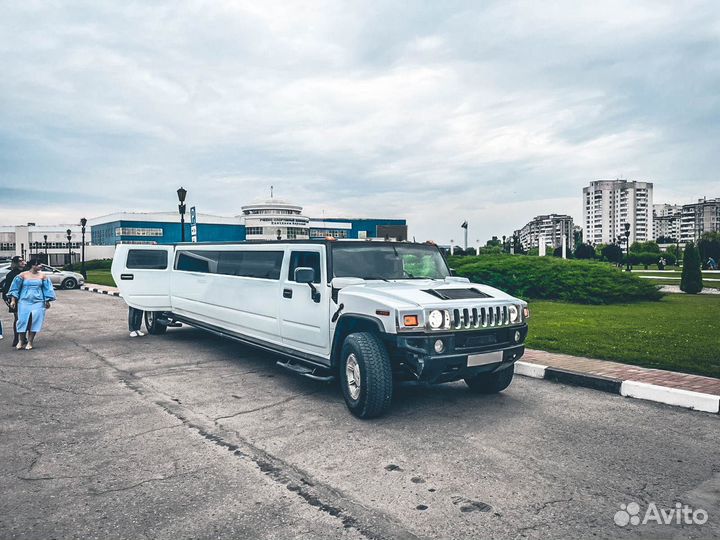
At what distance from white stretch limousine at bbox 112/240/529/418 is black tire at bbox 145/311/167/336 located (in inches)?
111

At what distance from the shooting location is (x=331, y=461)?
14.0 feet

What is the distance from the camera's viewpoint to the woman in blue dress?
9602 millimetres

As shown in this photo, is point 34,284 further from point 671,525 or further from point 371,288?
point 671,525

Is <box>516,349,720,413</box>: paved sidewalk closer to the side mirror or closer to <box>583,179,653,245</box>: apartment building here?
the side mirror

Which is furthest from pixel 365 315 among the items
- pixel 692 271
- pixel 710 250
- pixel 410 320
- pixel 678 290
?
pixel 710 250

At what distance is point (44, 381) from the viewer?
23.2 feet

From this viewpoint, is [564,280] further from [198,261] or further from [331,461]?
[331,461]

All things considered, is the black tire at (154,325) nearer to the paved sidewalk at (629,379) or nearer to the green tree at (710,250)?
the paved sidewalk at (629,379)

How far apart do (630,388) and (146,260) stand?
880 centimetres

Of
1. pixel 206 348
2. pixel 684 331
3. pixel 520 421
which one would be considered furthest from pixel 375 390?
pixel 684 331

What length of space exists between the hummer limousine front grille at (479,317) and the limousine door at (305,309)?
4.96 ft

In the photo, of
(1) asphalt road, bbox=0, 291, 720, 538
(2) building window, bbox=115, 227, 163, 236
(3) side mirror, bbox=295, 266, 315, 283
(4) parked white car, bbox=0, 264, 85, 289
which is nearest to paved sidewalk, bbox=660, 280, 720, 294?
(1) asphalt road, bbox=0, 291, 720, 538

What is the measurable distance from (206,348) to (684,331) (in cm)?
869

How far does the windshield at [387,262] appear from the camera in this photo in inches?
248
